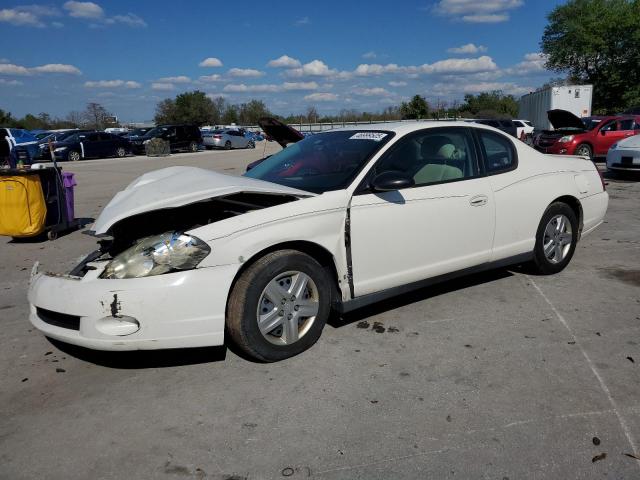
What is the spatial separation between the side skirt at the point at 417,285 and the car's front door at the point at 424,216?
5cm

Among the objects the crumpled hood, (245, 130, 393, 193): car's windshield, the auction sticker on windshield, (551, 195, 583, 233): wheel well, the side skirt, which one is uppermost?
the auction sticker on windshield

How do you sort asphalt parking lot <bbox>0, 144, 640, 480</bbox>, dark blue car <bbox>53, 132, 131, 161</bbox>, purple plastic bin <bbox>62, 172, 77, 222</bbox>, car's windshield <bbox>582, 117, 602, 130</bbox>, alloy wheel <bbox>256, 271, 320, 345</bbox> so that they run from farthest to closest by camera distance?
dark blue car <bbox>53, 132, 131, 161</bbox>, car's windshield <bbox>582, 117, 602, 130</bbox>, purple plastic bin <bbox>62, 172, 77, 222</bbox>, alloy wheel <bbox>256, 271, 320, 345</bbox>, asphalt parking lot <bbox>0, 144, 640, 480</bbox>

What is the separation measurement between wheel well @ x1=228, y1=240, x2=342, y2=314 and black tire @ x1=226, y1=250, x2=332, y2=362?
4 cm

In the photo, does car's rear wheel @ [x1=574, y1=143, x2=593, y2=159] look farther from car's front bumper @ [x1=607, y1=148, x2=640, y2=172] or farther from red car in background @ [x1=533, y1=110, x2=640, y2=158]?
car's front bumper @ [x1=607, y1=148, x2=640, y2=172]

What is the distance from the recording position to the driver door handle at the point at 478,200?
14.7ft

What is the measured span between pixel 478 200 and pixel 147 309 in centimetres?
277

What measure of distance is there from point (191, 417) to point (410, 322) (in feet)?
6.38

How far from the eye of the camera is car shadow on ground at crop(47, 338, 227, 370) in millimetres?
3732

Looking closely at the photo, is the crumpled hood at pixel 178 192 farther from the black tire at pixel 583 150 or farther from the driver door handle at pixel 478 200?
the black tire at pixel 583 150

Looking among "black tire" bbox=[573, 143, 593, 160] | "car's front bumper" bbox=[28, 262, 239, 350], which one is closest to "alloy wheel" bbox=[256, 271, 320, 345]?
"car's front bumper" bbox=[28, 262, 239, 350]

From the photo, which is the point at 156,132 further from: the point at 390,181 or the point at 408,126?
the point at 390,181

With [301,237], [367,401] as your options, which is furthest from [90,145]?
[367,401]

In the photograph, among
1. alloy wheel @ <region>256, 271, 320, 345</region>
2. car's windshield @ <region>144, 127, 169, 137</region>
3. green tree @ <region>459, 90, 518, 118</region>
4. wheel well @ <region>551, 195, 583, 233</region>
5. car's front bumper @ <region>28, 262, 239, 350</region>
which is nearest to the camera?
car's front bumper @ <region>28, 262, 239, 350</region>

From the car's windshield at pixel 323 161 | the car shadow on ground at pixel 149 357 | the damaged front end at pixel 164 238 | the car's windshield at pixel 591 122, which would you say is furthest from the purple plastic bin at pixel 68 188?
the car's windshield at pixel 591 122
